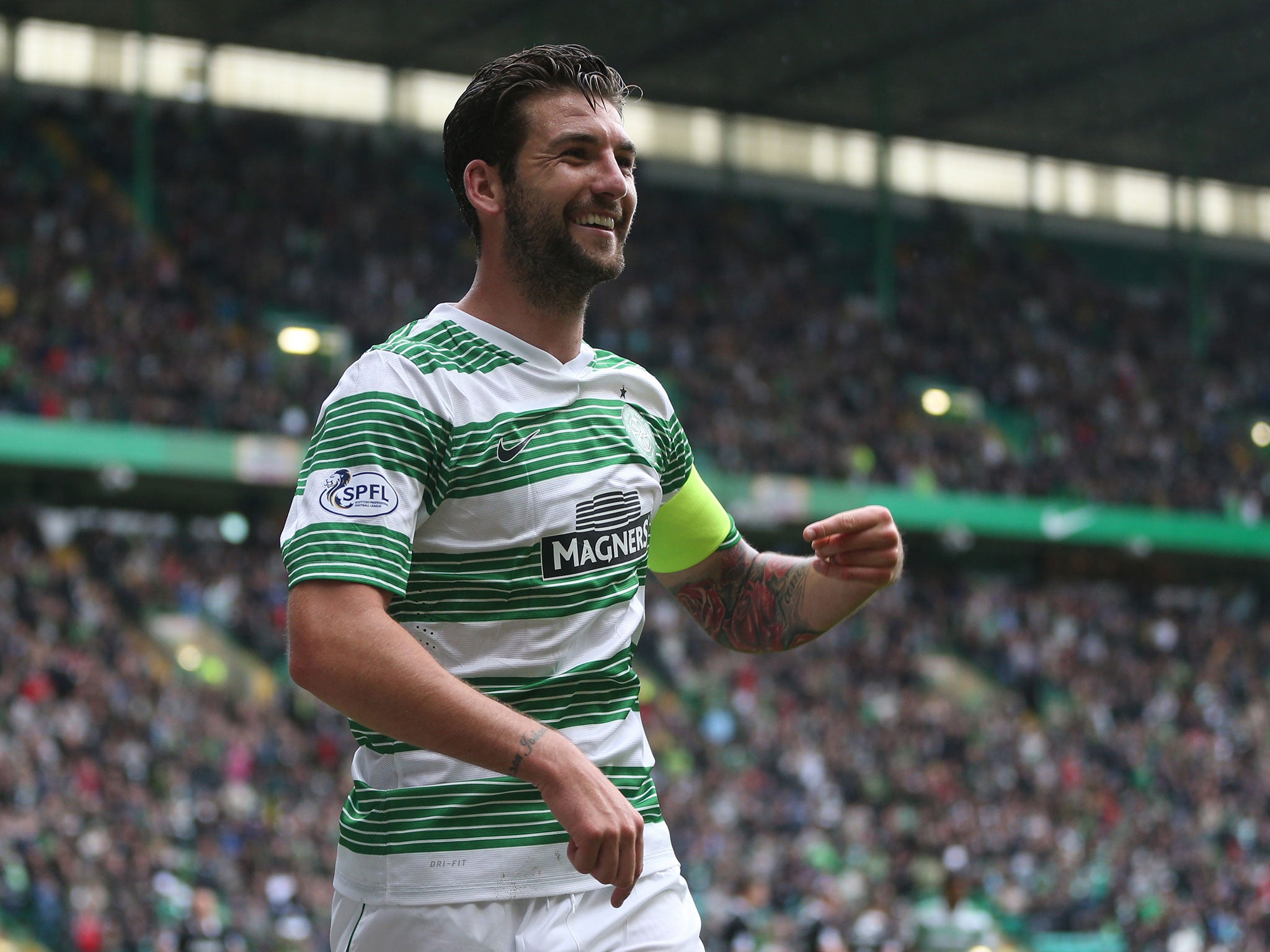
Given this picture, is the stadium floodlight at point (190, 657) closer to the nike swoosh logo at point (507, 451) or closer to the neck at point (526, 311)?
the neck at point (526, 311)

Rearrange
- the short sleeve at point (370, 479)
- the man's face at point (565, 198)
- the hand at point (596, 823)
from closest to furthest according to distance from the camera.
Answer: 1. the hand at point (596, 823)
2. the short sleeve at point (370, 479)
3. the man's face at point (565, 198)

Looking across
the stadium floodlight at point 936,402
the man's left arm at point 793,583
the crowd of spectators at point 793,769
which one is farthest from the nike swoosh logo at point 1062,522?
the man's left arm at point 793,583

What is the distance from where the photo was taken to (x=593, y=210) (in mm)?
2480

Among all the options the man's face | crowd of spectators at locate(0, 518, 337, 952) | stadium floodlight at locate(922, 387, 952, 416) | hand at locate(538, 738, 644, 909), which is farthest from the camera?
stadium floodlight at locate(922, 387, 952, 416)

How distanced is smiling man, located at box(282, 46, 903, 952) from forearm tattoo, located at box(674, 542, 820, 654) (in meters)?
0.19

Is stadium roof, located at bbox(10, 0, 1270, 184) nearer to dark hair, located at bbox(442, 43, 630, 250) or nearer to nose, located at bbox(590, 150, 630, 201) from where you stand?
dark hair, located at bbox(442, 43, 630, 250)

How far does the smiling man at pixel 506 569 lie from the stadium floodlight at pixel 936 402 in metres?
25.0

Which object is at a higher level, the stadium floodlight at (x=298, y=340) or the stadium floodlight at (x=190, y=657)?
the stadium floodlight at (x=298, y=340)

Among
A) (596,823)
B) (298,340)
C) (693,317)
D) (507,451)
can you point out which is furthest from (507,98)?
(693,317)

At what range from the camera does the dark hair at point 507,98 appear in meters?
2.49

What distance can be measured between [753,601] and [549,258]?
2.63ft

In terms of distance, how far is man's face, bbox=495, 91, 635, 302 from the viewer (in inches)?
97.3

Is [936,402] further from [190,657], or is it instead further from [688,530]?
[688,530]

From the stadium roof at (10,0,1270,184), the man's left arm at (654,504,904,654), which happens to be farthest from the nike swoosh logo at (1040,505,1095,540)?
the man's left arm at (654,504,904,654)
